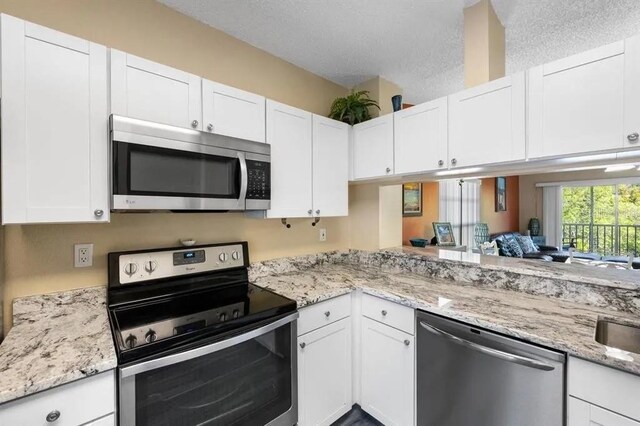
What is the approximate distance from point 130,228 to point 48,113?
0.67 meters

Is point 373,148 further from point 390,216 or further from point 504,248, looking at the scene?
point 504,248

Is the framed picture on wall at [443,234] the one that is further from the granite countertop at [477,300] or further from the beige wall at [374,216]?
the granite countertop at [477,300]

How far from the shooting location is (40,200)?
1096 millimetres

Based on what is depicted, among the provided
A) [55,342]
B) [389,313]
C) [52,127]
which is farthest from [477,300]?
[52,127]

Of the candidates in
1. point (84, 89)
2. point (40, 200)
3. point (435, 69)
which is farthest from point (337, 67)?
point (40, 200)

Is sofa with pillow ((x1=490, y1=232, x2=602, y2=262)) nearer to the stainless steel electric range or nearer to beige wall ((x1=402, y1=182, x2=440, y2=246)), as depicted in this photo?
beige wall ((x1=402, y1=182, x2=440, y2=246))

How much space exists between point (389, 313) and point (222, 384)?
3.35 feet

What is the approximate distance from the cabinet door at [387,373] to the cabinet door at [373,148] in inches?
44.8

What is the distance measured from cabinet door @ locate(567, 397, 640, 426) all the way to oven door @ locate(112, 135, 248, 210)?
1.73 meters

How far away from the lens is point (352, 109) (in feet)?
7.66

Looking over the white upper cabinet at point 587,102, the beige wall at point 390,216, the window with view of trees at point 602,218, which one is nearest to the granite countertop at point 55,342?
the beige wall at point 390,216

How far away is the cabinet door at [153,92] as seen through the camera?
1270mm

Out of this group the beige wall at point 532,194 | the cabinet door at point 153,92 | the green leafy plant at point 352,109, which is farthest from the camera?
the beige wall at point 532,194

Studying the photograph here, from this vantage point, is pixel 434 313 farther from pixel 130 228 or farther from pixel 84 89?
pixel 84 89
